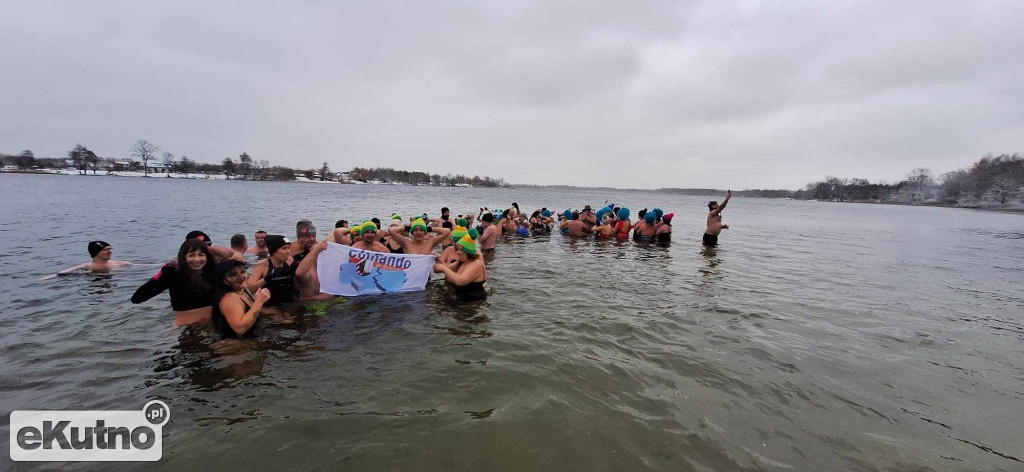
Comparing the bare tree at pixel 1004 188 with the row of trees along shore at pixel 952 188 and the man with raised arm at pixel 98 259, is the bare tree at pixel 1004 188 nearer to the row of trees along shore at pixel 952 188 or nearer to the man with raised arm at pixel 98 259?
the row of trees along shore at pixel 952 188

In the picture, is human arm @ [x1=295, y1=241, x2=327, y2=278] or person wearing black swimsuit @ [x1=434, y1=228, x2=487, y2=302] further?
person wearing black swimsuit @ [x1=434, y1=228, x2=487, y2=302]

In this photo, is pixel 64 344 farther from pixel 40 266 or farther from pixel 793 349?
pixel 793 349

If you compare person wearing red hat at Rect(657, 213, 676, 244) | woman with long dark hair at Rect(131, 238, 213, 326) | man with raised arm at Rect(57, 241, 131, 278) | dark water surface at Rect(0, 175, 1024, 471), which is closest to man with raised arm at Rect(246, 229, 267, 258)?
dark water surface at Rect(0, 175, 1024, 471)

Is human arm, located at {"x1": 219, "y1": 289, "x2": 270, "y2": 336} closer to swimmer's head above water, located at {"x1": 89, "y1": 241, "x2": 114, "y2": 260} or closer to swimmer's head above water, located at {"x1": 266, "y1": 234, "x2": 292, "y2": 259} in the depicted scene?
swimmer's head above water, located at {"x1": 266, "y1": 234, "x2": 292, "y2": 259}

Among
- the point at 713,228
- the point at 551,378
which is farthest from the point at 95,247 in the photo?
the point at 713,228

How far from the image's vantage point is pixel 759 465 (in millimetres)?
3412

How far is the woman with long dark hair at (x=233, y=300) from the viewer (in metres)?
4.55

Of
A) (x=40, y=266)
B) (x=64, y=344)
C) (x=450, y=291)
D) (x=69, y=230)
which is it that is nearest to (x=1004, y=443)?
(x=450, y=291)

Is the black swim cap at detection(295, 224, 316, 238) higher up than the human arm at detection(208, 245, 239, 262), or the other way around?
the black swim cap at detection(295, 224, 316, 238)

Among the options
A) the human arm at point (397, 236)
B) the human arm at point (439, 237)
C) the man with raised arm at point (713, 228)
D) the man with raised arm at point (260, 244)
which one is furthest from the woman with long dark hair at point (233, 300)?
the man with raised arm at point (713, 228)

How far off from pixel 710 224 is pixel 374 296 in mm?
15991
